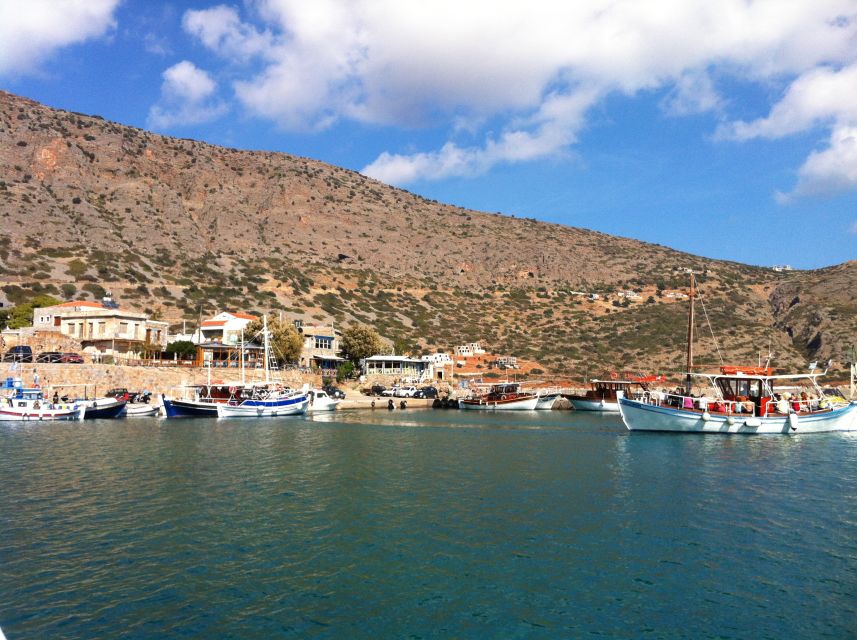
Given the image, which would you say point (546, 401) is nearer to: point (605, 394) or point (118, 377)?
point (605, 394)

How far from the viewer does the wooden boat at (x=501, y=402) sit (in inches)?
2484

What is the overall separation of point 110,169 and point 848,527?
387 ft

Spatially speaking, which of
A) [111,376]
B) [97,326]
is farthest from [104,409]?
[97,326]

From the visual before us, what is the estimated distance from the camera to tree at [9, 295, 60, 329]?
203ft

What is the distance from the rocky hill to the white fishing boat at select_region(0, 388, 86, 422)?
31360mm

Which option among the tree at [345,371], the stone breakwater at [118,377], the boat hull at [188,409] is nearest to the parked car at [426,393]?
the stone breakwater at [118,377]

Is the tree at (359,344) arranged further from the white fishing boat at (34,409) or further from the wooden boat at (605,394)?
the white fishing boat at (34,409)

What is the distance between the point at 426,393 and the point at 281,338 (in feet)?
49.4

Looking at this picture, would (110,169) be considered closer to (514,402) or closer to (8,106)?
(8,106)

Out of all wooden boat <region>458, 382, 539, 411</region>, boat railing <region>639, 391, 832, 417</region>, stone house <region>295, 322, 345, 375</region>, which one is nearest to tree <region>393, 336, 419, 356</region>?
stone house <region>295, 322, 345, 375</region>

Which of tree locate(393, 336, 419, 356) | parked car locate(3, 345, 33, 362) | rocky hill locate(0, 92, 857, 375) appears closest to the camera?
parked car locate(3, 345, 33, 362)

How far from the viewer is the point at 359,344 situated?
7169 centimetres

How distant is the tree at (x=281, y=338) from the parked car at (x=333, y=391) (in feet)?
13.2

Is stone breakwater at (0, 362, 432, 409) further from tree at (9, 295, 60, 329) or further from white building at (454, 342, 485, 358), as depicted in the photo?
white building at (454, 342, 485, 358)
